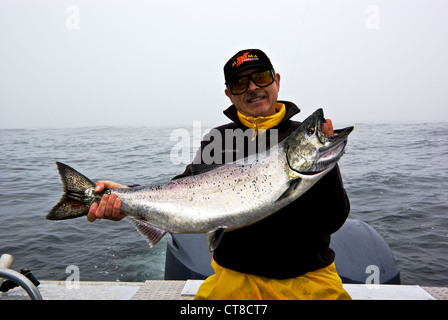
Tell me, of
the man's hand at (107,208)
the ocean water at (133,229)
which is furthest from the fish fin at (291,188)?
the ocean water at (133,229)

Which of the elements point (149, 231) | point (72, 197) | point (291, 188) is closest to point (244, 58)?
point (291, 188)

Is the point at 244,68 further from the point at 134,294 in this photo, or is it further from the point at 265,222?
the point at 134,294

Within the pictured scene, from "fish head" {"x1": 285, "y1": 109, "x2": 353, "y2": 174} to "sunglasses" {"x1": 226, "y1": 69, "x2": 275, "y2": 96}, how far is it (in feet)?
2.35

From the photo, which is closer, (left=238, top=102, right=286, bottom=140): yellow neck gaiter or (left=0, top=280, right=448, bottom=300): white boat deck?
(left=238, top=102, right=286, bottom=140): yellow neck gaiter

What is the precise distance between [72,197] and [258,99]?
1.89 m

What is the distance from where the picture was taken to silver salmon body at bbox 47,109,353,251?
2.37 meters

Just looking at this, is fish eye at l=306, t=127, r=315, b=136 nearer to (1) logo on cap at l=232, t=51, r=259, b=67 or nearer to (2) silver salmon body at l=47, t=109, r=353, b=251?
(2) silver salmon body at l=47, t=109, r=353, b=251

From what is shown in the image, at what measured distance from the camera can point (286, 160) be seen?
2.49 meters

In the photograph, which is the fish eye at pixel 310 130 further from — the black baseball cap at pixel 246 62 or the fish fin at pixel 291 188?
the black baseball cap at pixel 246 62

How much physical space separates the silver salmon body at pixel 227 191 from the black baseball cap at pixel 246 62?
2.52 ft

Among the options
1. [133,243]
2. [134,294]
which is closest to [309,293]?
[134,294]

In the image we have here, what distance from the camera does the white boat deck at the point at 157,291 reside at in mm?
3508

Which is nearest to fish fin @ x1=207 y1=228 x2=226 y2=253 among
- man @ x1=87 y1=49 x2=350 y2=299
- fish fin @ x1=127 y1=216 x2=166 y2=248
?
man @ x1=87 y1=49 x2=350 y2=299
